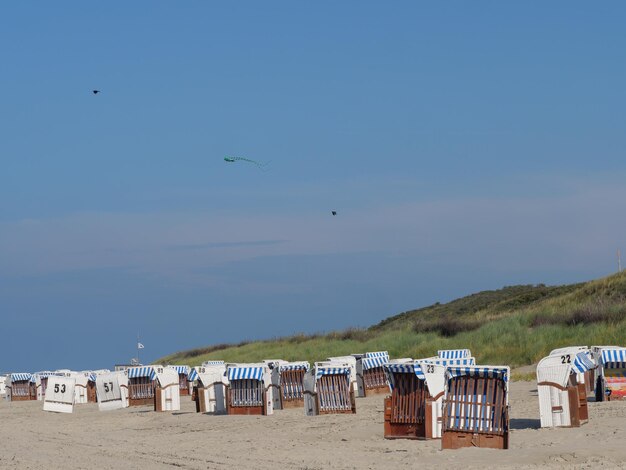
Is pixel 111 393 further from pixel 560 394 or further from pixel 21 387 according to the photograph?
pixel 560 394

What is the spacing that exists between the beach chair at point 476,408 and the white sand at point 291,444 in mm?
346

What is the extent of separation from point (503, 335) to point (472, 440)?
32.6m

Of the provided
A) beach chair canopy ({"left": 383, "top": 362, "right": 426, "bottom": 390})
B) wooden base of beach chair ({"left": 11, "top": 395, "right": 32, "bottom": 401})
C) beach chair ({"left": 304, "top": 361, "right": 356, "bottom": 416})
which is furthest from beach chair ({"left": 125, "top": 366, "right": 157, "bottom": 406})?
beach chair canopy ({"left": 383, "top": 362, "right": 426, "bottom": 390})

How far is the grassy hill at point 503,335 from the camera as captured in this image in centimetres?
4438

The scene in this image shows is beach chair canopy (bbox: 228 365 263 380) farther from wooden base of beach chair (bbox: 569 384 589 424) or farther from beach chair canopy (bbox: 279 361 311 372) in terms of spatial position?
wooden base of beach chair (bbox: 569 384 589 424)

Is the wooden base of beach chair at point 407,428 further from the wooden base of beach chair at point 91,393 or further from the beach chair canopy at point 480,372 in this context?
the wooden base of beach chair at point 91,393

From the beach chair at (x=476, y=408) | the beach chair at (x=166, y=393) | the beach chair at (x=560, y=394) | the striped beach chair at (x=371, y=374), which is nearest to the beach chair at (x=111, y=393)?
the beach chair at (x=166, y=393)

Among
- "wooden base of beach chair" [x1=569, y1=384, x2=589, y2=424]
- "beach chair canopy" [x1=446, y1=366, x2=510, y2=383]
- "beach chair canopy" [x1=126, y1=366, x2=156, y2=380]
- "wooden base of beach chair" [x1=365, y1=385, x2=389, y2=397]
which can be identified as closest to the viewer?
"beach chair canopy" [x1=446, y1=366, x2=510, y2=383]

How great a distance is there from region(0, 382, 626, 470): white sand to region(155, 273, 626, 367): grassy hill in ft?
47.3

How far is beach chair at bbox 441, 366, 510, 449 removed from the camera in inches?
693

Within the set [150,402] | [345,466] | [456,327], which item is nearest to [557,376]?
[345,466]

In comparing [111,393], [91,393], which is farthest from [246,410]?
[91,393]

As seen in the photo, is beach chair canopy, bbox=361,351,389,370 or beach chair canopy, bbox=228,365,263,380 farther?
beach chair canopy, bbox=361,351,389,370

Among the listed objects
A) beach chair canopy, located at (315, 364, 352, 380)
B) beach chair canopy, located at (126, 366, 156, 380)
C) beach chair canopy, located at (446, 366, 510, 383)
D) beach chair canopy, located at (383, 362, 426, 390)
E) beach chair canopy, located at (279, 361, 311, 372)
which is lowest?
beach chair canopy, located at (446, 366, 510, 383)
